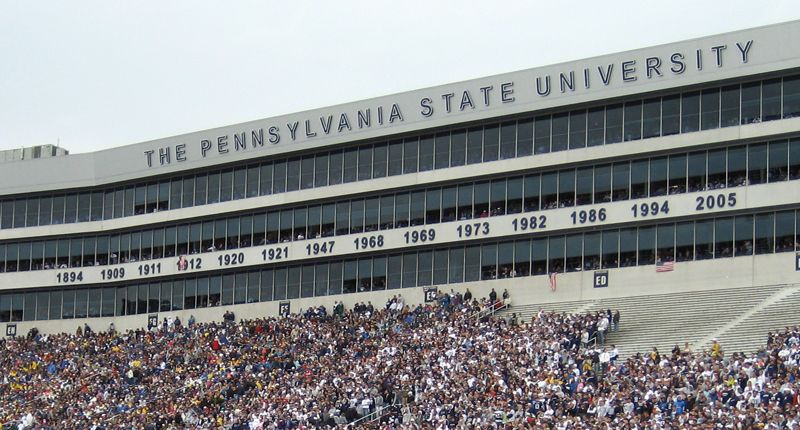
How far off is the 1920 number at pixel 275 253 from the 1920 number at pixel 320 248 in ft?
4.31

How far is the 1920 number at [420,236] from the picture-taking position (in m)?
66.1

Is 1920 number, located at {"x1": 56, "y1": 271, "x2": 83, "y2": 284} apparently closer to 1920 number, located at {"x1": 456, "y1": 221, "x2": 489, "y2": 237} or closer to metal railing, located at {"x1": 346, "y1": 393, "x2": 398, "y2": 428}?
1920 number, located at {"x1": 456, "y1": 221, "x2": 489, "y2": 237}

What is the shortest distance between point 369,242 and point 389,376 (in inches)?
548

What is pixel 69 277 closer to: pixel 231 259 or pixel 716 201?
pixel 231 259

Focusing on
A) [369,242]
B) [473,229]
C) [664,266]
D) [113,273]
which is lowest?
[664,266]

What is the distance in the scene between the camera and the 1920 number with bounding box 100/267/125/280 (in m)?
76.2

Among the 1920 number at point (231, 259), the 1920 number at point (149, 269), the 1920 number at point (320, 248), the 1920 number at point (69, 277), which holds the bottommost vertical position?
the 1920 number at point (69, 277)

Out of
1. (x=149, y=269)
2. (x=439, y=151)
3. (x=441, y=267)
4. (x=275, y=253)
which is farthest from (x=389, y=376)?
(x=149, y=269)

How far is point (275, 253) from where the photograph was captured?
70938 millimetres

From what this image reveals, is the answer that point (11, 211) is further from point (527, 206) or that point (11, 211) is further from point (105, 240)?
point (527, 206)

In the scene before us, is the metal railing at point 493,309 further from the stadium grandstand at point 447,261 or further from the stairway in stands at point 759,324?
the stairway in stands at point 759,324

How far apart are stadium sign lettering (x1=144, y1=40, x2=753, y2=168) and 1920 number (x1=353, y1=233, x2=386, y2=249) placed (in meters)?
4.73

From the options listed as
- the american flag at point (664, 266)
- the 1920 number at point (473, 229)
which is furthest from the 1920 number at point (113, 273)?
the american flag at point (664, 266)

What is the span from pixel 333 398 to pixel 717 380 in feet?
48.7
